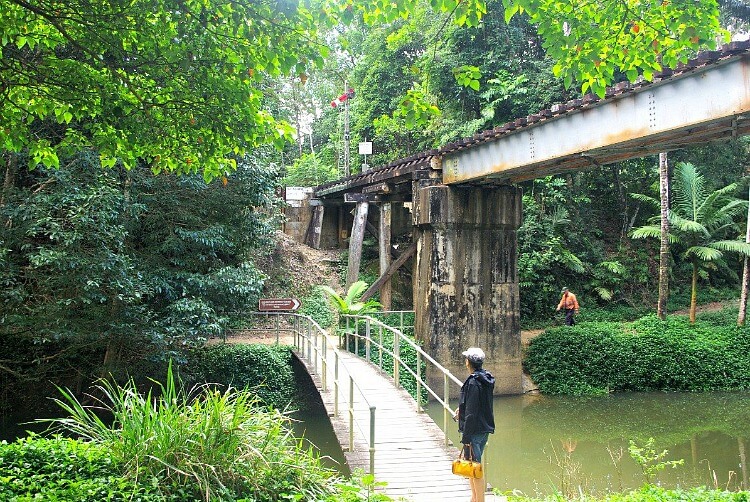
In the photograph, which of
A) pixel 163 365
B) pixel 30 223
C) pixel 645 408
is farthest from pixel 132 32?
pixel 645 408

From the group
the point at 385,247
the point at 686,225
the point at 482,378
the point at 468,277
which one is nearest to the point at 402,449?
the point at 482,378

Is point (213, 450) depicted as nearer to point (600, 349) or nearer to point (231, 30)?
point (231, 30)

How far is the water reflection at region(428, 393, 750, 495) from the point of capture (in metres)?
9.54

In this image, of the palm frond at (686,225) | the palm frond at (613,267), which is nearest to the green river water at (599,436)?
the palm frond at (686,225)

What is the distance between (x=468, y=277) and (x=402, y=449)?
8472mm

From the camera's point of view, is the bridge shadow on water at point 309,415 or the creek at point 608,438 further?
the bridge shadow on water at point 309,415

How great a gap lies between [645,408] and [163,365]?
9877 mm

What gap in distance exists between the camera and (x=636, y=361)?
1623 cm

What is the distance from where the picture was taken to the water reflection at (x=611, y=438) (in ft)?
31.3

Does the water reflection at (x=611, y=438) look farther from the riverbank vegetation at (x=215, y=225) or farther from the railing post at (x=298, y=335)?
the railing post at (x=298, y=335)

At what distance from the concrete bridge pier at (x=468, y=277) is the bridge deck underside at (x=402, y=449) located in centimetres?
500

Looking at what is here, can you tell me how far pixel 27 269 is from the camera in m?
11.6

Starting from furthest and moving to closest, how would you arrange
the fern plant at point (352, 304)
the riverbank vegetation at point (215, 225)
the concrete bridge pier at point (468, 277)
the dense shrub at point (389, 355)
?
the fern plant at point (352, 304), the concrete bridge pier at point (468, 277), the dense shrub at point (389, 355), the riverbank vegetation at point (215, 225)

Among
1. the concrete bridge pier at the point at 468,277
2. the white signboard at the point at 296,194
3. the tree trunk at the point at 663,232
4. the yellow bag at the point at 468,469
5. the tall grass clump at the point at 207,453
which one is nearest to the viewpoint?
the tall grass clump at the point at 207,453
